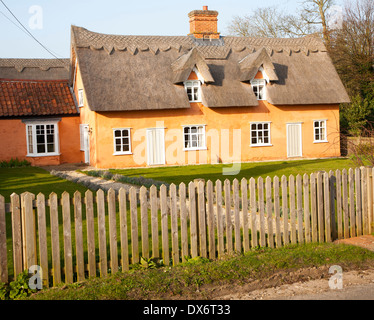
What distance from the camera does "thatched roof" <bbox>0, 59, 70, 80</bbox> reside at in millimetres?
42672

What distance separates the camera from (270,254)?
7414 mm

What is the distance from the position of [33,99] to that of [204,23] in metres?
11.2

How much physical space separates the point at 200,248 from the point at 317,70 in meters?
23.6

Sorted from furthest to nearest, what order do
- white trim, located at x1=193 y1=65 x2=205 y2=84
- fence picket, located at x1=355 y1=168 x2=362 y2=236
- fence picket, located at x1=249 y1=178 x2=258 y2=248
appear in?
white trim, located at x1=193 y1=65 x2=205 y2=84 < fence picket, located at x1=355 y1=168 x2=362 y2=236 < fence picket, located at x1=249 y1=178 x2=258 y2=248

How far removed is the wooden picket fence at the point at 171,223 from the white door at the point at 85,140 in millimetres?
17677

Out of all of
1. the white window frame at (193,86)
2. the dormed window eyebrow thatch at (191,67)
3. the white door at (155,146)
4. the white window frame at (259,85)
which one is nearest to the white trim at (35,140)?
the white door at (155,146)

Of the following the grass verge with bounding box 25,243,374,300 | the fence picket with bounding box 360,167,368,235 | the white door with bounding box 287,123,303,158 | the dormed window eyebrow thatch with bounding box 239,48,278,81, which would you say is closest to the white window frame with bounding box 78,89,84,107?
the dormed window eyebrow thatch with bounding box 239,48,278,81

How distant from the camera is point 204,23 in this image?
29859 millimetres

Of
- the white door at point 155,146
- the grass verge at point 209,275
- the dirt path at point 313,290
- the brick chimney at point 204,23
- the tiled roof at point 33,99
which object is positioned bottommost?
the dirt path at point 313,290

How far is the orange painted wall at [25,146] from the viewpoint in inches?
1008

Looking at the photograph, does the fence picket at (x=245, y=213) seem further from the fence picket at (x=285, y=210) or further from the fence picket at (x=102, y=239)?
the fence picket at (x=102, y=239)

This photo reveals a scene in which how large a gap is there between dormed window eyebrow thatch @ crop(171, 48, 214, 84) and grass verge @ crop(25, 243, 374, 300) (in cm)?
1852

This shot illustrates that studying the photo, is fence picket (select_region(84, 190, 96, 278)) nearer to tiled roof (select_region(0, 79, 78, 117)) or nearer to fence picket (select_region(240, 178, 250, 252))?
fence picket (select_region(240, 178, 250, 252))
